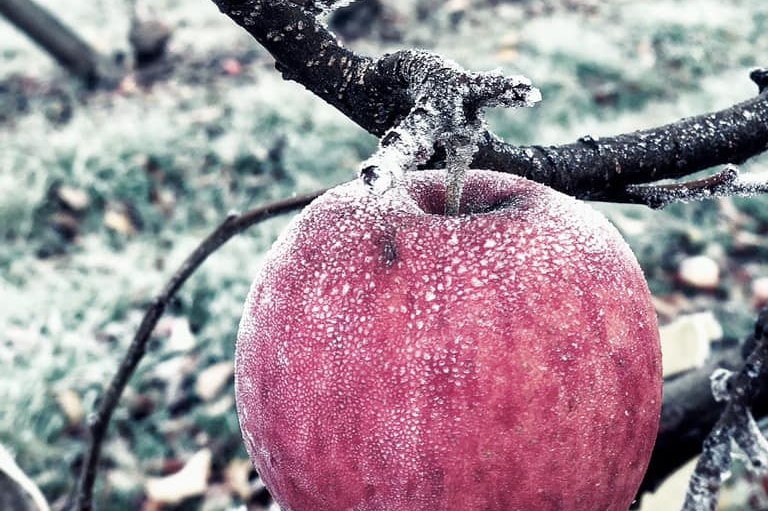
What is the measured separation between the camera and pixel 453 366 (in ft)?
1.56

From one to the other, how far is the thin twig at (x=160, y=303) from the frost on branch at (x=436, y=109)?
30 cm

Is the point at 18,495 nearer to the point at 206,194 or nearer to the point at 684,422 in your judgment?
the point at 684,422

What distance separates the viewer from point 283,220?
281 cm

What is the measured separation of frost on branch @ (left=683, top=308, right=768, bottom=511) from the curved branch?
0.19 meters

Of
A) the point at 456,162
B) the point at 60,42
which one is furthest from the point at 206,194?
the point at 456,162

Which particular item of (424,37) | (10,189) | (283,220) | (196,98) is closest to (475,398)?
(283,220)

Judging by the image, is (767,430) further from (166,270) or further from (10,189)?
(10,189)

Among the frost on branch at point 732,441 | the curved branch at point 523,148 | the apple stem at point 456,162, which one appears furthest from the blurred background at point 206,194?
the apple stem at point 456,162

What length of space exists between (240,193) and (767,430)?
2254 millimetres

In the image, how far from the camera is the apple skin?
0.48m

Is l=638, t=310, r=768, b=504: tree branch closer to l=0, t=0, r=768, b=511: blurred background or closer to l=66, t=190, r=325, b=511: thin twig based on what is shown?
l=0, t=0, r=768, b=511: blurred background

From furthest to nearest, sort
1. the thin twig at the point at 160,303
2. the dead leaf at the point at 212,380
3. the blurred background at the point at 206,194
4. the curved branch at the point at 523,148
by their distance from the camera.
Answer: the dead leaf at the point at 212,380
the blurred background at the point at 206,194
the thin twig at the point at 160,303
the curved branch at the point at 523,148

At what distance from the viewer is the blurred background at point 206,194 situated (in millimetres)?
1901

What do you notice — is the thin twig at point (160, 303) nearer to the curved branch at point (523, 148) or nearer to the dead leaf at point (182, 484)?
the curved branch at point (523, 148)
